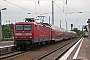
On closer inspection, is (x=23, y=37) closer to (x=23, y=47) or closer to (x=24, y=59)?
(x=23, y=47)

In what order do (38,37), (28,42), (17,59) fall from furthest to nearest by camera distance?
(38,37), (28,42), (17,59)

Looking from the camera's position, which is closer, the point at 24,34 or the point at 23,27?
the point at 24,34

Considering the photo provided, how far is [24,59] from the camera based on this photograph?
20281 millimetres

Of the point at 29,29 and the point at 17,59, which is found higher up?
the point at 29,29

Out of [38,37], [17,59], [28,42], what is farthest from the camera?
[38,37]

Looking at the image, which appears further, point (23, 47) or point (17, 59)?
point (23, 47)

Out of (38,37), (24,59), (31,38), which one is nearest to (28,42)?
(31,38)

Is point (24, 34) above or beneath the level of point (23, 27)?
beneath

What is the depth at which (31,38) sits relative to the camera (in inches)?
1176

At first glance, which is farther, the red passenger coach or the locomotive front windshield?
the locomotive front windshield

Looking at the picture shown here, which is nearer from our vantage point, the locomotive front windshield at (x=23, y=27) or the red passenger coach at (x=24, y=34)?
the red passenger coach at (x=24, y=34)

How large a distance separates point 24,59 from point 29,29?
10159mm

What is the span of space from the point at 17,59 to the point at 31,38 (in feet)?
32.0

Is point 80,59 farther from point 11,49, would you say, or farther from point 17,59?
point 11,49
